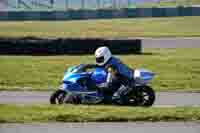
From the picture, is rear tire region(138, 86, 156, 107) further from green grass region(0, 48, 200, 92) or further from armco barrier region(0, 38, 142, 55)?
armco barrier region(0, 38, 142, 55)

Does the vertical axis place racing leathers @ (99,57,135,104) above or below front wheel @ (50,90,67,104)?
above

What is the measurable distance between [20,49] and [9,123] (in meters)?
16.0

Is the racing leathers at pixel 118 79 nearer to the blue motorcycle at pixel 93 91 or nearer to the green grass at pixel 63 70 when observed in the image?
the blue motorcycle at pixel 93 91

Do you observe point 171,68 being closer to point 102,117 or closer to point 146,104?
point 146,104

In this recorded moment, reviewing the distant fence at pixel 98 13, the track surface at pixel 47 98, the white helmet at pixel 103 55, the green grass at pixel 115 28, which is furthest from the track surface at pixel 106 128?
the distant fence at pixel 98 13

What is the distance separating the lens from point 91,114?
11117mm

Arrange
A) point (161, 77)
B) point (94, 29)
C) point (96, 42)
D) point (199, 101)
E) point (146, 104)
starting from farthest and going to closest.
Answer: point (94, 29) → point (96, 42) → point (161, 77) → point (199, 101) → point (146, 104)

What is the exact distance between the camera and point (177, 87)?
18203 mm

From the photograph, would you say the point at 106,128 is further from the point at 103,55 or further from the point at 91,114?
the point at 103,55

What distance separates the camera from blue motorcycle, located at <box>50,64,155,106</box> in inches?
535

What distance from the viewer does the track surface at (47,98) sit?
1448cm

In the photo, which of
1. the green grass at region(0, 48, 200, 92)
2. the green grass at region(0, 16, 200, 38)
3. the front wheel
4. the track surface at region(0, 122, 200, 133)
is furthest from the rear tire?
the green grass at region(0, 16, 200, 38)

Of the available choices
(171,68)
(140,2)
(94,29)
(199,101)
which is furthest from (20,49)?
(140,2)

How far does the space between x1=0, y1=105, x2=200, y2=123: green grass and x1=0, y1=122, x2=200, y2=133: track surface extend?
0.33 meters
